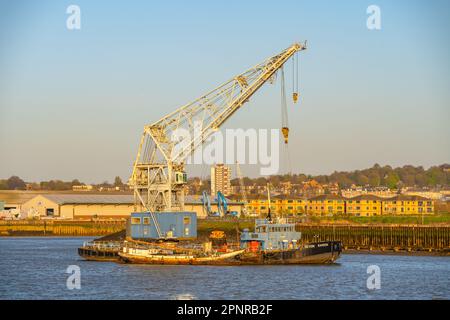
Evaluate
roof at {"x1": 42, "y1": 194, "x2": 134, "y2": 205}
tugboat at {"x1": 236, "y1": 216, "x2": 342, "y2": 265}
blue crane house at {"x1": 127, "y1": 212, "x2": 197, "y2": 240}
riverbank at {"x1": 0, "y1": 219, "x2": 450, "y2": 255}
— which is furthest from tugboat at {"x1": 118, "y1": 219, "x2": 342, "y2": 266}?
roof at {"x1": 42, "y1": 194, "x2": 134, "y2": 205}

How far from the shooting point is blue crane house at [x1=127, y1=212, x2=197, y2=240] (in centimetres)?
8588

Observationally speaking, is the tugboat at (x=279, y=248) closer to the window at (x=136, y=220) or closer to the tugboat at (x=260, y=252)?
the tugboat at (x=260, y=252)

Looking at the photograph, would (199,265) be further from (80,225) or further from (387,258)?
(80,225)

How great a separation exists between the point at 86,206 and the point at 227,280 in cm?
9731

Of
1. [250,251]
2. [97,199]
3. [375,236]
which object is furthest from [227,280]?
[97,199]

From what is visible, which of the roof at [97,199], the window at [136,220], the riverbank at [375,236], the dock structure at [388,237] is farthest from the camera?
the roof at [97,199]

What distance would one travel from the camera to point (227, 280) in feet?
190

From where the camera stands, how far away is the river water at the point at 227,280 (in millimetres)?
50906

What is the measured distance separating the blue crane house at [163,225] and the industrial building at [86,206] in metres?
59.3

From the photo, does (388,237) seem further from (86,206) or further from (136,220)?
(86,206)

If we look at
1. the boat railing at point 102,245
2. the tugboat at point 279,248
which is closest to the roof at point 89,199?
the boat railing at point 102,245
